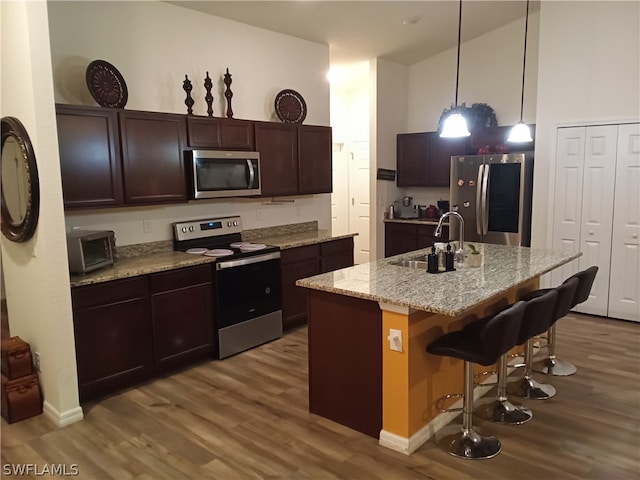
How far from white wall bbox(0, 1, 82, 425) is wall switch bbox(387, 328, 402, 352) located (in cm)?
194

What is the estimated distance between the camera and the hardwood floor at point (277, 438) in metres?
2.57

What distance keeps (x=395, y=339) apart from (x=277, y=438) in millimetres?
934

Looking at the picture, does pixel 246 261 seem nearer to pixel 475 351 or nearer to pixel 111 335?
pixel 111 335

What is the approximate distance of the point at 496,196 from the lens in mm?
5641

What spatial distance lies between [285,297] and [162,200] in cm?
146

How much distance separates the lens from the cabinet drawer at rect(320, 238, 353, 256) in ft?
16.4

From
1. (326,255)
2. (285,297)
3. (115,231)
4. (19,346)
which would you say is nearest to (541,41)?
(326,255)

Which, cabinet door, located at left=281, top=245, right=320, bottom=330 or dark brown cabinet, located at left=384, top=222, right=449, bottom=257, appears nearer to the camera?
cabinet door, located at left=281, top=245, right=320, bottom=330

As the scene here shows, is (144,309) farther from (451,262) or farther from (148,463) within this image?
(451,262)

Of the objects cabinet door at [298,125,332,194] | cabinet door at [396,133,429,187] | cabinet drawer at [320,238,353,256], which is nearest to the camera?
cabinet drawer at [320,238,353,256]

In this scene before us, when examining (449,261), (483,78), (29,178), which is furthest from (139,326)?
(483,78)

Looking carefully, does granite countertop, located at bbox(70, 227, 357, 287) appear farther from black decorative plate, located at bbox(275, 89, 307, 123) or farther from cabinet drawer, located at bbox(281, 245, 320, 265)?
black decorative plate, located at bbox(275, 89, 307, 123)

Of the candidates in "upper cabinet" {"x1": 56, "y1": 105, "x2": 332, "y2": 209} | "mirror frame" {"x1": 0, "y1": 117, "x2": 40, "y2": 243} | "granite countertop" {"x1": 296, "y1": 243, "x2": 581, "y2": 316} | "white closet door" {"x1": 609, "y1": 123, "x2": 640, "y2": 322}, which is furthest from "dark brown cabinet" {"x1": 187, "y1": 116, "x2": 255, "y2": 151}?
"white closet door" {"x1": 609, "y1": 123, "x2": 640, "y2": 322}

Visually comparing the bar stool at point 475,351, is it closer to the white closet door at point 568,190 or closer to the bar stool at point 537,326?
the bar stool at point 537,326
